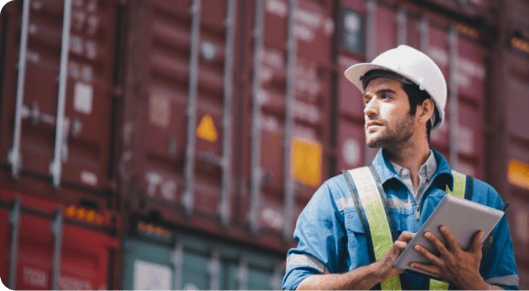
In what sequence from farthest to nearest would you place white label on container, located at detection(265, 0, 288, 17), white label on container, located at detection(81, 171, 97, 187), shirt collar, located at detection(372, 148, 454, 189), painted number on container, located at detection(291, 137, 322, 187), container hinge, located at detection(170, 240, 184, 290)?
white label on container, located at detection(265, 0, 288, 17) < painted number on container, located at detection(291, 137, 322, 187) < container hinge, located at detection(170, 240, 184, 290) < white label on container, located at detection(81, 171, 97, 187) < shirt collar, located at detection(372, 148, 454, 189)

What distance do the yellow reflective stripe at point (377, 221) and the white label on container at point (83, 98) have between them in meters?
6.81

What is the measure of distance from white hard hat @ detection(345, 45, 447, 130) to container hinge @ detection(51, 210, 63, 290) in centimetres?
A: 607

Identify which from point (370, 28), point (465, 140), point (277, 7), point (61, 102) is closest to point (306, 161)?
point (277, 7)

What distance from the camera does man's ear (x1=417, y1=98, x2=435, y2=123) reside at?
311cm

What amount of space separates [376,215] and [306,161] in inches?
346

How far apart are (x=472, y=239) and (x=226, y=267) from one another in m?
7.71

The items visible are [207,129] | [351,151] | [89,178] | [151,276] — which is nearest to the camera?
[89,178]

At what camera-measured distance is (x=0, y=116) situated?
8758 mm

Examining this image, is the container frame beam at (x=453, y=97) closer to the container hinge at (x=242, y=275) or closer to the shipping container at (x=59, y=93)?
the container hinge at (x=242, y=275)

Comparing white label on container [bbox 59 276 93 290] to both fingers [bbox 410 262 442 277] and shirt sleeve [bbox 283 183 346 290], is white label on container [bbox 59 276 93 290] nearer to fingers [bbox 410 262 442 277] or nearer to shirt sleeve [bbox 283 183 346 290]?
shirt sleeve [bbox 283 183 346 290]

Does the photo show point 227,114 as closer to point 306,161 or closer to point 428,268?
point 306,161

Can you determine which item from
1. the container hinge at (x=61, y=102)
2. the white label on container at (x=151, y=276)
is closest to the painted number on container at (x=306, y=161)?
the white label on container at (x=151, y=276)

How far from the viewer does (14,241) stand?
336 inches

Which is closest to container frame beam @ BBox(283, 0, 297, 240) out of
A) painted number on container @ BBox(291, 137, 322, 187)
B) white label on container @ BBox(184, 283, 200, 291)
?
painted number on container @ BBox(291, 137, 322, 187)
